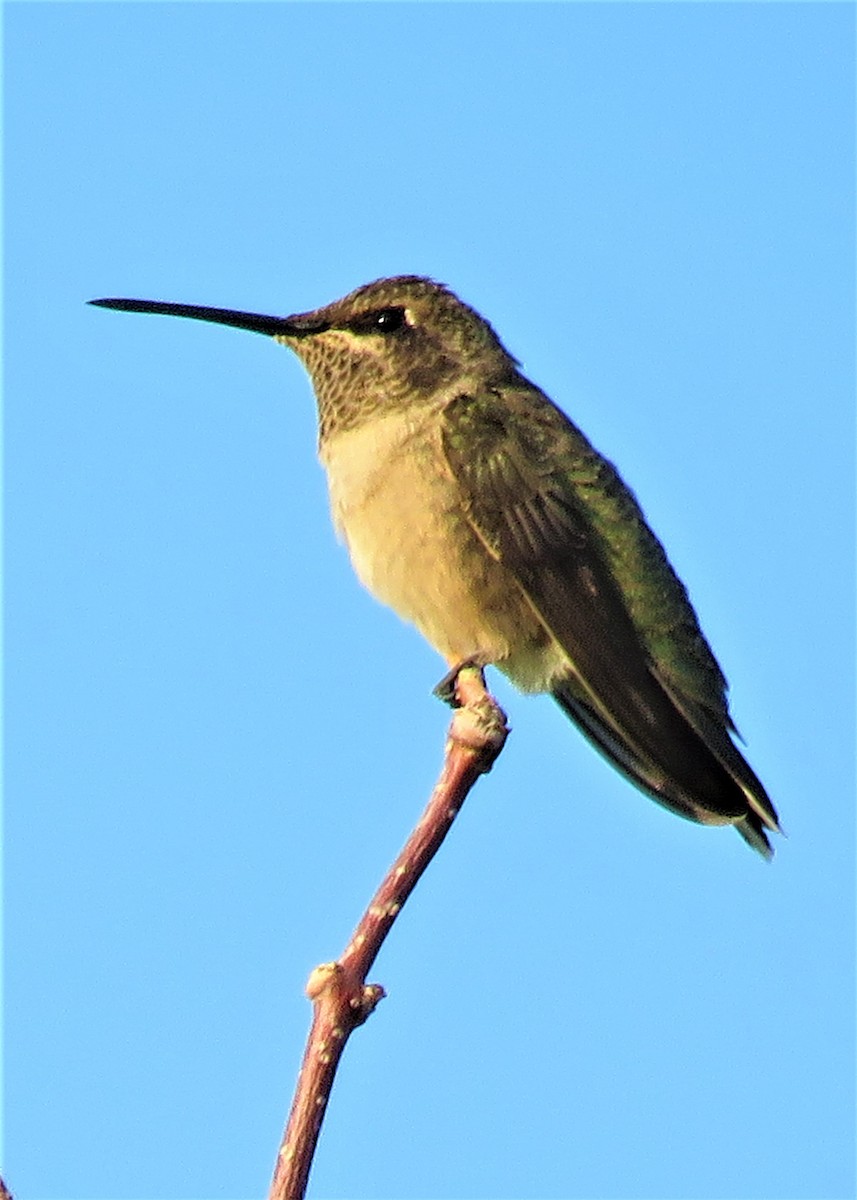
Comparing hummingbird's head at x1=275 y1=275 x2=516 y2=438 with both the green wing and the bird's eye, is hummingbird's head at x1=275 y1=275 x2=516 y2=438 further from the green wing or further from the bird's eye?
the green wing

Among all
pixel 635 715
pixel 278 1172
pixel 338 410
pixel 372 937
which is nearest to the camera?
pixel 278 1172

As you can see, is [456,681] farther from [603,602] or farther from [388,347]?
[388,347]

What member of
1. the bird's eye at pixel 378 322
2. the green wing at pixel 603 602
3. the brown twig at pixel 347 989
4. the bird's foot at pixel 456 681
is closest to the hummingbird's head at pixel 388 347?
the bird's eye at pixel 378 322

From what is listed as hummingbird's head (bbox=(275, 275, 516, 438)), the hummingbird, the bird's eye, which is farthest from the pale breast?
the bird's eye

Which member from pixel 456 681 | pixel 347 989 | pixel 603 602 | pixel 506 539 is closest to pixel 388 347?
pixel 506 539

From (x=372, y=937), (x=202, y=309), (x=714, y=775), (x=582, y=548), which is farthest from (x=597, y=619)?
(x=372, y=937)

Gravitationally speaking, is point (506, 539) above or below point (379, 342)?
below

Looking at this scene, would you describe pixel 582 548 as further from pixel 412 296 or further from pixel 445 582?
pixel 412 296
